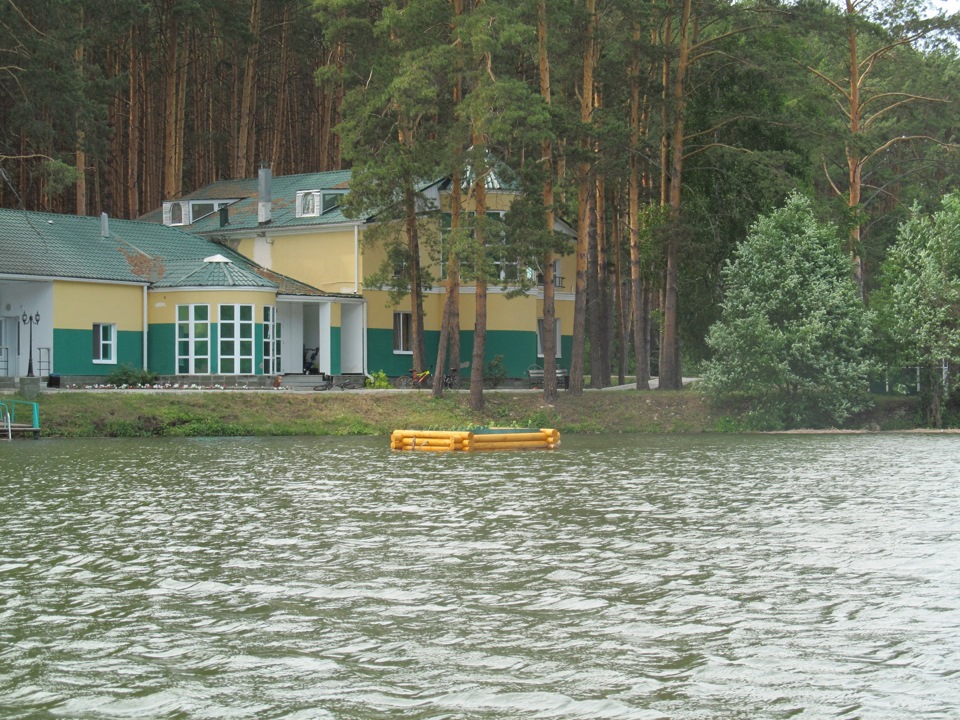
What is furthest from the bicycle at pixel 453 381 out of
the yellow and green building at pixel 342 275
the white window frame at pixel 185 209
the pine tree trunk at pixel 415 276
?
the white window frame at pixel 185 209

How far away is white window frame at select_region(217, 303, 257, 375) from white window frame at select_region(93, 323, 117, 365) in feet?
12.7

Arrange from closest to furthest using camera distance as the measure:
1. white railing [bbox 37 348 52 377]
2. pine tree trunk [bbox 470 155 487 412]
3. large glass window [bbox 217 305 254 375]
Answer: pine tree trunk [bbox 470 155 487 412] → white railing [bbox 37 348 52 377] → large glass window [bbox 217 305 254 375]

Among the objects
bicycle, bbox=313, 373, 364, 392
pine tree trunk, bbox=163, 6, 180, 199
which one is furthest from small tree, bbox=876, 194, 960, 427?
pine tree trunk, bbox=163, 6, 180, 199

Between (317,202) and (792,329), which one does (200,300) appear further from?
(792,329)

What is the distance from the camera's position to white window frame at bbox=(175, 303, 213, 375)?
47625 mm

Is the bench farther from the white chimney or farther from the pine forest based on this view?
A: the white chimney

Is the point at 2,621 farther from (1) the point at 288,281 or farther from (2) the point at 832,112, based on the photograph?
(2) the point at 832,112

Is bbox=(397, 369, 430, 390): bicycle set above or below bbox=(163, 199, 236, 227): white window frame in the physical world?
below

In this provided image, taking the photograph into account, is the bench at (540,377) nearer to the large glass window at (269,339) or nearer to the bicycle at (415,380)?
the bicycle at (415,380)

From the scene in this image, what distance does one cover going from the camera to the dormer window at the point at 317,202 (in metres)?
53.0

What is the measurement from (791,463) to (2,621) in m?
21.2

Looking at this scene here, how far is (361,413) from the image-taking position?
1687 inches

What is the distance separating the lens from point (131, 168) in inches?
2351

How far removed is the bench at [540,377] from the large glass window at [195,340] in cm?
1320
